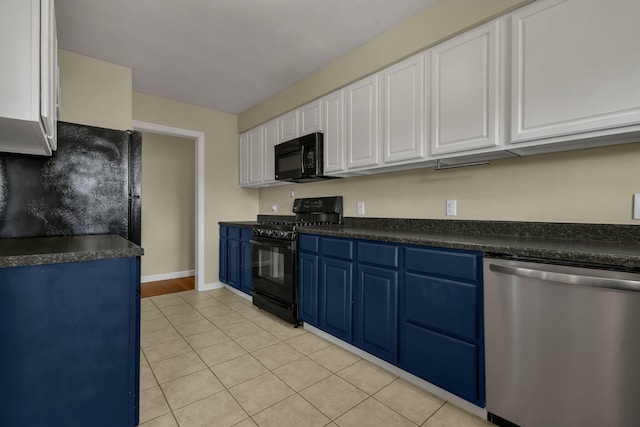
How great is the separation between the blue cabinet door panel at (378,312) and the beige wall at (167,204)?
3734 millimetres

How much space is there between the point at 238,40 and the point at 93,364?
2505 millimetres

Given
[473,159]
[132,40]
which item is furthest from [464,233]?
[132,40]

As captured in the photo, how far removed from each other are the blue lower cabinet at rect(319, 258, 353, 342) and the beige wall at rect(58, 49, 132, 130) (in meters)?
2.45

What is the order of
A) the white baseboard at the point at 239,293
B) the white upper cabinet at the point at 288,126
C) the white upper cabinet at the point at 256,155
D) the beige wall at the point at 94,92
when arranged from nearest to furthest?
the beige wall at the point at 94,92
the white upper cabinet at the point at 288,126
the white baseboard at the point at 239,293
the white upper cabinet at the point at 256,155

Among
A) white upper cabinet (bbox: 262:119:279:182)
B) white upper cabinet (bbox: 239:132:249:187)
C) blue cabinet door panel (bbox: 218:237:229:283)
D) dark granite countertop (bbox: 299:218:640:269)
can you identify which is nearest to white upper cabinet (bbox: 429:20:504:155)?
dark granite countertop (bbox: 299:218:640:269)

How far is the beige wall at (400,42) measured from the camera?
1.86 metres

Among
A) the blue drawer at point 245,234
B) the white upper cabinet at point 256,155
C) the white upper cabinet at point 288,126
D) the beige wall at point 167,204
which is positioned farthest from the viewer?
the beige wall at point 167,204

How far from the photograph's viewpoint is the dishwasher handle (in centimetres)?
113

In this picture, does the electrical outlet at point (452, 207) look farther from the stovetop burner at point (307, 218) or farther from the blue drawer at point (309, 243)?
the stovetop burner at point (307, 218)

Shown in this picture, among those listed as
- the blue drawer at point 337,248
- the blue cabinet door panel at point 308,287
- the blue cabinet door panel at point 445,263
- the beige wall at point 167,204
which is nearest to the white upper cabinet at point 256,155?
the beige wall at point 167,204

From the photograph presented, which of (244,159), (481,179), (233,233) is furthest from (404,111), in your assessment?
(244,159)

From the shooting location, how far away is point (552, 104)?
1.57 m

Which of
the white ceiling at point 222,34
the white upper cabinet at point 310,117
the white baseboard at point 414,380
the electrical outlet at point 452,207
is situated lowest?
the white baseboard at point 414,380

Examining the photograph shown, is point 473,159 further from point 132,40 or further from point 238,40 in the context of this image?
point 132,40
